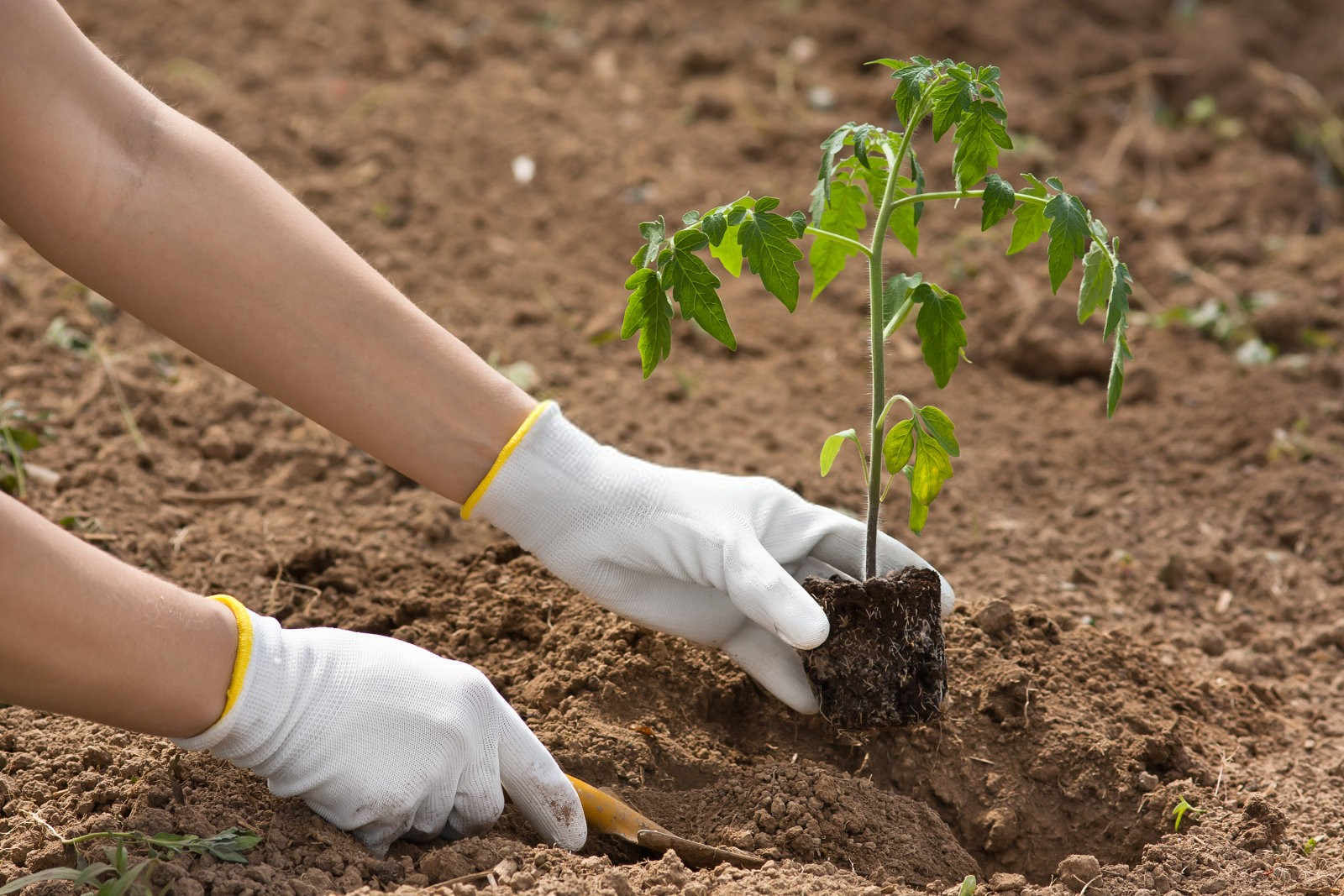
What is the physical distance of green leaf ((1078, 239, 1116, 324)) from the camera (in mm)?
1959

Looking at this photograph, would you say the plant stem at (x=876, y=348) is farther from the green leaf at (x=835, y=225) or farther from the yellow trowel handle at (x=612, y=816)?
the yellow trowel handle at (x=612, y=816)

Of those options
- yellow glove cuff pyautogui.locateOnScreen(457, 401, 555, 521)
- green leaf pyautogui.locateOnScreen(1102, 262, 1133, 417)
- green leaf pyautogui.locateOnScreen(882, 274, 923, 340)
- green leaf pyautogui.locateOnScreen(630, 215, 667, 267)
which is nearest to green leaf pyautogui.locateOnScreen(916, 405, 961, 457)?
green leaf pyautogui.locateOnScreen(882, 274, 923, 340)

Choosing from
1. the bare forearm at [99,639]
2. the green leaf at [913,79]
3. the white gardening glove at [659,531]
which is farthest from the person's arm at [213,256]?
the green leaf at [913,79]

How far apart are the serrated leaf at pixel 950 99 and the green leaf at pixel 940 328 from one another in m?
0.25

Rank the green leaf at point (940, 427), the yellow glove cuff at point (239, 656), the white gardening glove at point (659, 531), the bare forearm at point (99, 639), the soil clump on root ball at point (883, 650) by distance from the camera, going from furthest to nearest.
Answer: the white gardening glove at point (659, 531) < the soil clump on root ball at point (883, 650) < the green leaf at point (940, 427) < the yellow glove cuff at point (239, 656) < the bare forearm at point (99, 639)

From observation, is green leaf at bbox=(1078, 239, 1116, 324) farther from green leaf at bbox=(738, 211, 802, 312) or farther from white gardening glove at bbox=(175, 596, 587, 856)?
white gardening glove at bbox=(175, 596, 587, 856)

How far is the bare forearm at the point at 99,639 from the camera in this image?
1.67m

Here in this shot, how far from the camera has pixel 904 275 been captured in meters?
2.06

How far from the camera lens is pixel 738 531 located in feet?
7.52

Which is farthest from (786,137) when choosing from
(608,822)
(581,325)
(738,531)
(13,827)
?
(13,827)

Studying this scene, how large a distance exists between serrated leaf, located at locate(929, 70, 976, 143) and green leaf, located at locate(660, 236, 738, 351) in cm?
40

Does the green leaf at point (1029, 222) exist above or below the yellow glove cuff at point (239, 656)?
above

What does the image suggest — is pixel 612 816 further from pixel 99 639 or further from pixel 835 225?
pixel 835 225

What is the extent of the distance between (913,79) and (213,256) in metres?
1.14
